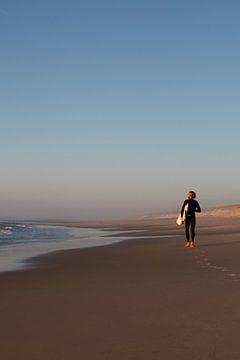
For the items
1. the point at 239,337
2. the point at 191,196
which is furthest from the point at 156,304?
the point at 191,196

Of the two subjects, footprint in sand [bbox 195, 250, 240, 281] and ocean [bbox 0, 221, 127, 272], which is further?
ocean [bbox 0, 221, 127, 272]

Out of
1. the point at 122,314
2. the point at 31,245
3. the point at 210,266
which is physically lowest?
the point at 122,314

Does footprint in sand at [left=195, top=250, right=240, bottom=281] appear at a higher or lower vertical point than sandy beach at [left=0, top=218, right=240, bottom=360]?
higher

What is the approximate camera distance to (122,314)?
5.52m

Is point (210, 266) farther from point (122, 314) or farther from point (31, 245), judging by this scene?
point (31, 245)

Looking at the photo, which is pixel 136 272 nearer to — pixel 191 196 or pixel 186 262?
pixel 186 262

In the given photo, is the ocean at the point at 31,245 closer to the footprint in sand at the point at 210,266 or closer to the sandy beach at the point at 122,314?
the sandy beach at the point at 122,314

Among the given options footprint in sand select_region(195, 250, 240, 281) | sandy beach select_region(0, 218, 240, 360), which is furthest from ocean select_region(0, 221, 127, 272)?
footprint in sand select_region(195, 250, 240, 281)

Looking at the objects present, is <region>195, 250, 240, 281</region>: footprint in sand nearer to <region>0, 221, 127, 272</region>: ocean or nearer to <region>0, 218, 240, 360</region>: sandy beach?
<region>0, 218, 240, 360</region>: sandy beach

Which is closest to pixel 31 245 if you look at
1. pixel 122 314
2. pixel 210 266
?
pixel 210 266

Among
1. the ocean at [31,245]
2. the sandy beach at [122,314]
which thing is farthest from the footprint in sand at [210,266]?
the ocean at [31,245]

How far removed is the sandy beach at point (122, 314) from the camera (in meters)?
4.20

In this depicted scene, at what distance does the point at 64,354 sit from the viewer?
4.11 metres

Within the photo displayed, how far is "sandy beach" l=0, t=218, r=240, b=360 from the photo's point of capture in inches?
165
